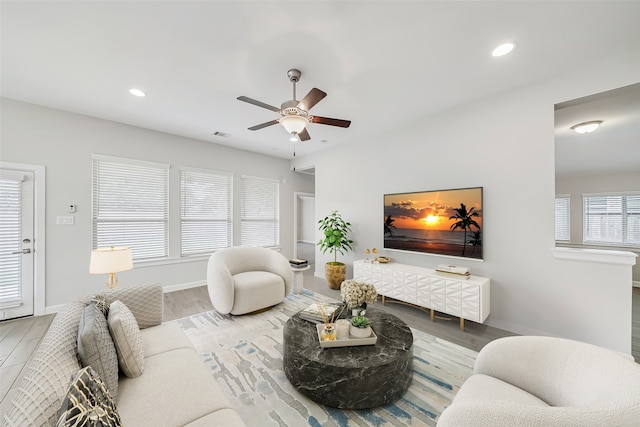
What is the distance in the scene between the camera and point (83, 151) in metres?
3.52

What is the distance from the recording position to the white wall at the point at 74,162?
10.3 feet

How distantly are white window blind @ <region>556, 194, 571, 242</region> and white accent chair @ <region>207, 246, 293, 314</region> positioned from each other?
21.9ft

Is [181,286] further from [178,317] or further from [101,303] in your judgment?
[101,303]

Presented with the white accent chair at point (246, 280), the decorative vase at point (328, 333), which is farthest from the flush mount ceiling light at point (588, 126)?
the white accent chair at point (246, 280)

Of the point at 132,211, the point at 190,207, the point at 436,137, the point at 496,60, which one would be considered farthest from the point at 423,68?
the point at 132,211

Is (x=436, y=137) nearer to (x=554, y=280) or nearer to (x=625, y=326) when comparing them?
(x=554, y=280)

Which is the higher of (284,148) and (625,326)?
(284,148)

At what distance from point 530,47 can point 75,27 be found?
3804 millimetres

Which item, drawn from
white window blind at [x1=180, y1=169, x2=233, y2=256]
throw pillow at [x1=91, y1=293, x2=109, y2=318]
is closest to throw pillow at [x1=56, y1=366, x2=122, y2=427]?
throw pillow at [x1=91, y1=293, x2=109, y2=318]

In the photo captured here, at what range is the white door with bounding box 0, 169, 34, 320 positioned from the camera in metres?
2.99

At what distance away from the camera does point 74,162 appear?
3451 millimetres

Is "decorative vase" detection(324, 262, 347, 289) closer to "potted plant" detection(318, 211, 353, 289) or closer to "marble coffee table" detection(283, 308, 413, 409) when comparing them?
"potted plant" detection(318, 211, 353, 289)

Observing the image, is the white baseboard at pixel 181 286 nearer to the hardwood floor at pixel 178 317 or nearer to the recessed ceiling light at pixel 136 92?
the hardwood floor at pixel 178 317

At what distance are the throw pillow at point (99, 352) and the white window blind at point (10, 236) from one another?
3198 millimetres
